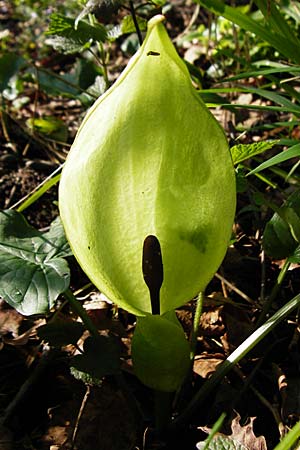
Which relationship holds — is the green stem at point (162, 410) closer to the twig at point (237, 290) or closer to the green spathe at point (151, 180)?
the green spathe at point (151, 180)

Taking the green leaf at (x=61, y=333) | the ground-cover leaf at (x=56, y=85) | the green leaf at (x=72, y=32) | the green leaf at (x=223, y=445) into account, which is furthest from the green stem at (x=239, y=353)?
the ground-cover leaf at (x=56, y=85)

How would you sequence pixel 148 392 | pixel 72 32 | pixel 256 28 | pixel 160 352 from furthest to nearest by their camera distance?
pixel 72 32 < pixel 256 28 < pixel 148 392 < pixel 160 352

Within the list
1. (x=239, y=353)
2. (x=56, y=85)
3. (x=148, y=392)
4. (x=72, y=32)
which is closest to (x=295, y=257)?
(x=239, y=353)

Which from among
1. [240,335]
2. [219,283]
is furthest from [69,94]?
[240,335]

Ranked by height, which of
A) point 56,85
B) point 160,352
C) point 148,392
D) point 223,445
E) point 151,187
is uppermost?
point 151,187

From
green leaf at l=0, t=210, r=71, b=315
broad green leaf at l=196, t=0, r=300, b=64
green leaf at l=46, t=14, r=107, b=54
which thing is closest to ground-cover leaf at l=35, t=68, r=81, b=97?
green leaf at l=46, t=14, r=107, b=54

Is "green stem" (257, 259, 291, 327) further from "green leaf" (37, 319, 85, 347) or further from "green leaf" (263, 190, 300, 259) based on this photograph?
"green leaf" (37, 319, 85, 347)

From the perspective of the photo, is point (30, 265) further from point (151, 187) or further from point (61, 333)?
point (151, 187)
